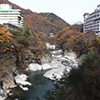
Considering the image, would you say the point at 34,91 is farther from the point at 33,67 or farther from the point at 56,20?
the point at 56,20

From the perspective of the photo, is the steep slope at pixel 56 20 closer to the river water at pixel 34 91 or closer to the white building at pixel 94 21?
the white building at pixel 94 21

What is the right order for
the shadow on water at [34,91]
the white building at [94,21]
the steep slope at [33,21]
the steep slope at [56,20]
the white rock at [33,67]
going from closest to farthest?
the shadow on water at [34,91] → the white rock at [33,67] → the white building at [94,21] → the steep slope at [33,21] → the steep slope at [56,20]

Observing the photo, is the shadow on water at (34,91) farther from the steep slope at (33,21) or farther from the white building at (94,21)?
the steep slope at (33,21)

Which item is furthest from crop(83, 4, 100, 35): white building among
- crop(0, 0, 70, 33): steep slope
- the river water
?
crop(0, 0, 70, 33): steep slope

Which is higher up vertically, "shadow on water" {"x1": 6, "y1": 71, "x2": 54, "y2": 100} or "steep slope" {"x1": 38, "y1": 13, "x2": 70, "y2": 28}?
"steep slope" {"x1": 38, "y1": 13, "x2": 70, "y2": 28}

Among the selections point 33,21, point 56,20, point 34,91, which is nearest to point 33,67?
point 34,91

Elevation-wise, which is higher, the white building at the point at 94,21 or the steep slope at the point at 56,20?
the steep slope at the point at 56,20

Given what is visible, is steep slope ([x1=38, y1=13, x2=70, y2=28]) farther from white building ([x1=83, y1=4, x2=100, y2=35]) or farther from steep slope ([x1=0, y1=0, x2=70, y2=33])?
A: white building ([x1=83, y1=4, x2=100, y2=35])

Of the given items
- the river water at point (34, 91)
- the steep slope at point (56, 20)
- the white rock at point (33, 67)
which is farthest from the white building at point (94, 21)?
the steep slope at point (56, 20)

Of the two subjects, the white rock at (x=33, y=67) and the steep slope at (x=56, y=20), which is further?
the steep slope at (x=56, y=20)

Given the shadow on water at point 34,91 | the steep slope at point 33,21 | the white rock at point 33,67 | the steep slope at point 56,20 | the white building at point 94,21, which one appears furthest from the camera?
the steep slope at point 56,20

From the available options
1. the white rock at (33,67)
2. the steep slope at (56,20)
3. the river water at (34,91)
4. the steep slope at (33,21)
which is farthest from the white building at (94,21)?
the steep slope at (56,20)

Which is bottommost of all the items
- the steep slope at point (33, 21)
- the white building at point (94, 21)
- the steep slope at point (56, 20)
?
the white building at point (94, 21)

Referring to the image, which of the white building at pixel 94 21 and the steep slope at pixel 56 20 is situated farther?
the steep slope at pixel 56 20
